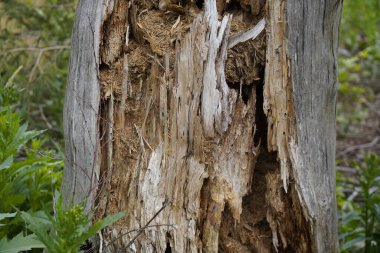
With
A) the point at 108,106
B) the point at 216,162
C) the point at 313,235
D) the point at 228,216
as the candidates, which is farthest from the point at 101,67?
the point at 313,235

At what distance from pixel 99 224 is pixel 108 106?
0.88 metres

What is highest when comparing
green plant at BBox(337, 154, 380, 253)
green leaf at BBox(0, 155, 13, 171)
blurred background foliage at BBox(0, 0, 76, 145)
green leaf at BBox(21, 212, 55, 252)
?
blurred background foliage at BBox(0, 0, 76, 145)

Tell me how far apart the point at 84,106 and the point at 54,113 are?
3.19m

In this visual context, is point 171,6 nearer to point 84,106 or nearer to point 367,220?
point 84,106

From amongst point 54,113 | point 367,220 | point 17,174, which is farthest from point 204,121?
point 54,113

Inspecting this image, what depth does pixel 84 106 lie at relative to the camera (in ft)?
10.9

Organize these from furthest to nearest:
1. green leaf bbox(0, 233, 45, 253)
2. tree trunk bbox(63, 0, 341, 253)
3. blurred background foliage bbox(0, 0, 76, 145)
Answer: blurred background foliage bbox(0, 0, 76, 145)
tree trunk bbox(63, 0, 341, 253)
green leaf bbox(0, 233, 45, 253)

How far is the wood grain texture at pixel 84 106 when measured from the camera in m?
3.27

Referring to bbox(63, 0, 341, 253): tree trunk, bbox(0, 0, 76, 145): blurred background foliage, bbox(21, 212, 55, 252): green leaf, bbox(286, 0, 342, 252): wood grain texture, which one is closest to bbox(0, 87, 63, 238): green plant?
bbox(63, 0, 341, 253): tree trunk

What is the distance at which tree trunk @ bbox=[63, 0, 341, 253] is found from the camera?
316cm

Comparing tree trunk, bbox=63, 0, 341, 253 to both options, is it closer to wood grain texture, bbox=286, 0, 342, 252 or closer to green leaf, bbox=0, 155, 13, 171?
wood grain texture, bbox=286, 0, 342, 252

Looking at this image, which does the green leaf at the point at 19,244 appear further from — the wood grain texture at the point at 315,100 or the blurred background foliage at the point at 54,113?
the wood grain texture at the point at 315,100

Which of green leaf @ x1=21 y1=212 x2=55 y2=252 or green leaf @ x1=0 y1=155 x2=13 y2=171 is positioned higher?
green leaf @ x1=0 y1=155 x2=13 y2=171

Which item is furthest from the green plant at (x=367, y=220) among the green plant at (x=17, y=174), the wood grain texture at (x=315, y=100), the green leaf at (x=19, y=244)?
the green leaf at (x=19, y=244)
